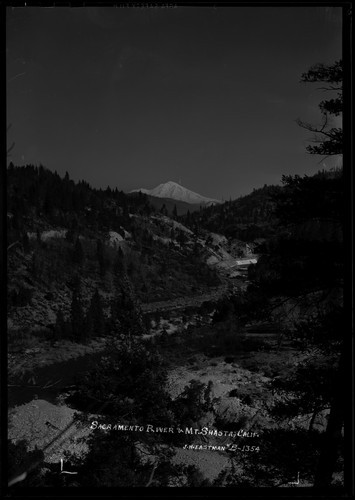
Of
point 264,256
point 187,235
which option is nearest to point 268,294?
point 264,256

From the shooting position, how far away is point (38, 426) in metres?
3.83

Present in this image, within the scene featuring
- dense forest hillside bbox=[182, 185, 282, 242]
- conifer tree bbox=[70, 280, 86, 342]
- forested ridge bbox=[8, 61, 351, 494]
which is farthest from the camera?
conifer tree bbox=[70, 280, 86, 342]

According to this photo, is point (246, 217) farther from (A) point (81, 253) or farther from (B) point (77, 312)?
(B) point (77, 312)

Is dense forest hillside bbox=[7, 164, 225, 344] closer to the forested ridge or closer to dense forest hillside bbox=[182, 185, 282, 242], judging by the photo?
the forested ridge

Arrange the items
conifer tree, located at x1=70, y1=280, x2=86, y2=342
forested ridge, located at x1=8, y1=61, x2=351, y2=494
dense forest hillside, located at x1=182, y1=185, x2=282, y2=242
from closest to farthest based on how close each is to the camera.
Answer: forested ridge, located at x1=8, y1=61, x2=351, y2=494 → dense forest hillside, located at x1=182, y1=185, x2=282, y2=242 → conifer tree, located at x1=70, y1=280, x2=86, y2=342

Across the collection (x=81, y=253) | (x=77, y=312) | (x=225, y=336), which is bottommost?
(x=225, y=336)

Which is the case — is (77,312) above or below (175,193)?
below

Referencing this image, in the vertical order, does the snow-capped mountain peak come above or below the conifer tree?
above

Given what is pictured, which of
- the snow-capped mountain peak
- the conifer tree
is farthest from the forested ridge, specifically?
the snow-capped mountain peak

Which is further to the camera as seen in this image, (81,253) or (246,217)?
(246,217)

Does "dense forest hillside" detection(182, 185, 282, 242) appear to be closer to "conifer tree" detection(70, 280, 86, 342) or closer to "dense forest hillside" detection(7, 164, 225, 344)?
"dense forest hillside" detection(7, 164, 225, 344)

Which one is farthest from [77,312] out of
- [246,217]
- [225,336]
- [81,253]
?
[246,217]

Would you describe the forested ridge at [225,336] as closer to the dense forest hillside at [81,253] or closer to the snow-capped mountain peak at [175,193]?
the dense forest hillside at [81,253]

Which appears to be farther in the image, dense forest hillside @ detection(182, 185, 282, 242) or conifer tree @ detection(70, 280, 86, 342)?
conifer tree @ detection(70, 280, 86, 342)
